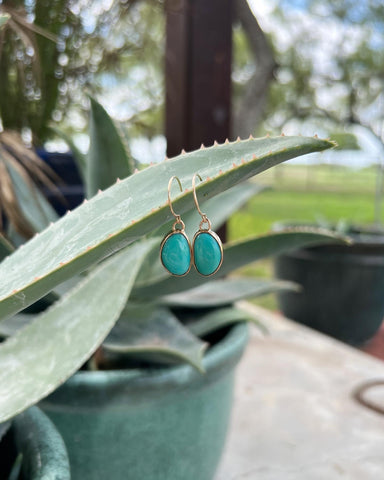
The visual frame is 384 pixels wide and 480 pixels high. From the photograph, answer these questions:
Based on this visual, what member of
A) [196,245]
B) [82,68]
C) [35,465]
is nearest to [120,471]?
[35,465]

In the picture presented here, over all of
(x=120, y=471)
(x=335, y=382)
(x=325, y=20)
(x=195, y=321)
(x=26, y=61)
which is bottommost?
(x=335, y=382)

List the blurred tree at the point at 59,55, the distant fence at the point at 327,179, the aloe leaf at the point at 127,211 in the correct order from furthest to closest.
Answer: the distant fence at the point at 327,179
the blurred tree at the point at 59,55
the aloe leaf at the point at 127,211

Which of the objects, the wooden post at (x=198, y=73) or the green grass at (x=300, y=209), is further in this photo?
the green grass at (x=300, y=209)

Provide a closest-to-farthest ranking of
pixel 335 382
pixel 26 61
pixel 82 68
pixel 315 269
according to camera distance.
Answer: pixel 26 61, pixel 82 68, pixel 335 382, pixel 315 269

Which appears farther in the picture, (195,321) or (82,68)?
(82,68)

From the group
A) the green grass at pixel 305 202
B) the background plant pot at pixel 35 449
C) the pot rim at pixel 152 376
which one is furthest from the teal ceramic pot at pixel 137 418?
the green grass at pixel 305 202

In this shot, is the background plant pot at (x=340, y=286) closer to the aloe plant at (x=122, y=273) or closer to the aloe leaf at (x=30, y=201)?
the aloe plant at (x=122, y=273)

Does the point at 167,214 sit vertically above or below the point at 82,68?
below

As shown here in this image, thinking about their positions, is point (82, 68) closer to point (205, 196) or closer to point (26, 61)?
point (26, 61)

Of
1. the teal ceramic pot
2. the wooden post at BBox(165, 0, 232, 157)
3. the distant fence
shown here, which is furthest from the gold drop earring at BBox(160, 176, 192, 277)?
the distant fence
